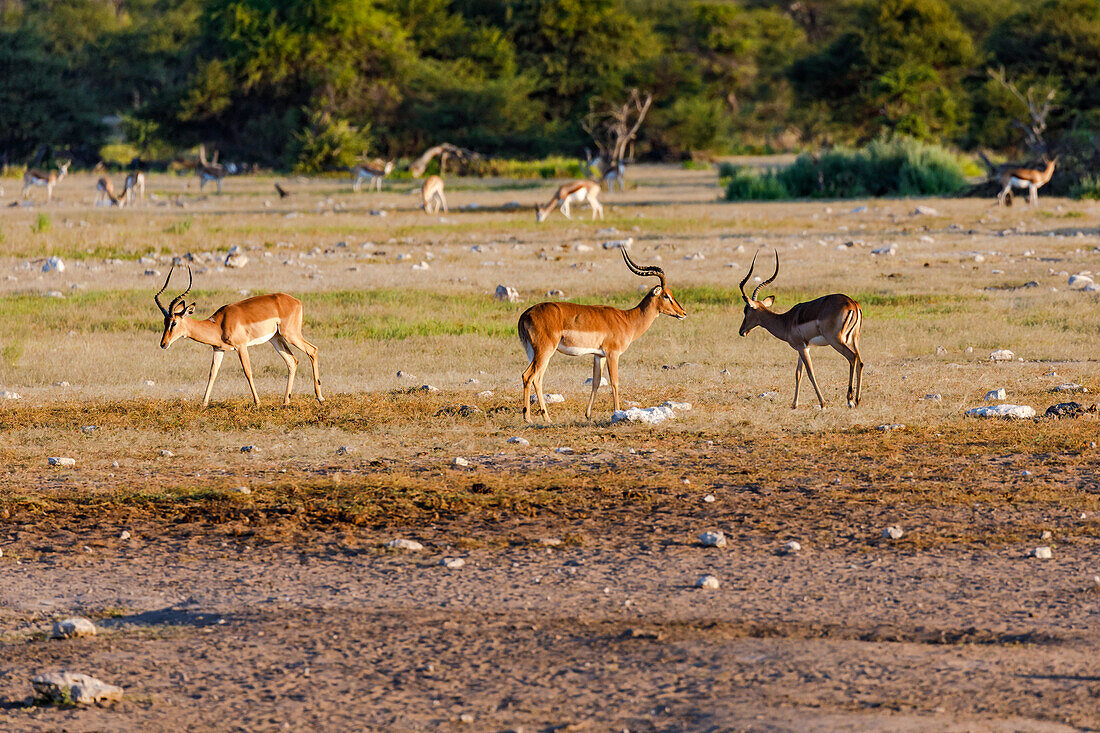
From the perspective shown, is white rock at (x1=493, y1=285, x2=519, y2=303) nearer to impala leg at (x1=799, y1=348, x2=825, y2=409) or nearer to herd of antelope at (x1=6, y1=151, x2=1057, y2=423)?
herd of antelope at (x1=6, y1=151, x2=1057, y2=423)

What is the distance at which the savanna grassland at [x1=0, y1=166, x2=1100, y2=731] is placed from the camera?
5.07 m

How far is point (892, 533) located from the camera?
7016mm

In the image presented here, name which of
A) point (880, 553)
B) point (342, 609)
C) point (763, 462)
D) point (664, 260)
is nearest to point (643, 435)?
point (763, 462)

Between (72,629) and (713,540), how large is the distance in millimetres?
3081

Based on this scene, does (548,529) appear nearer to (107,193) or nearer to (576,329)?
(576,329)

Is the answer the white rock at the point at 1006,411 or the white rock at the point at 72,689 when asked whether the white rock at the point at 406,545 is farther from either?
the white rock at the point at 1006,411

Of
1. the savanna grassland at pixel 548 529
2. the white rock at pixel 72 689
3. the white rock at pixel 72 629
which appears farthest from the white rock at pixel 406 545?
the white rock at pixel 72 689

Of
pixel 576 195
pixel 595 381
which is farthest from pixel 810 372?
pixel 576 195

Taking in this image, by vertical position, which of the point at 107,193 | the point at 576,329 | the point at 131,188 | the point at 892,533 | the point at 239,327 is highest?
the point at 131,188

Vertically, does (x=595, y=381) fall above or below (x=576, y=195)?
below

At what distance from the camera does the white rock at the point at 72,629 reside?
5.75 metres

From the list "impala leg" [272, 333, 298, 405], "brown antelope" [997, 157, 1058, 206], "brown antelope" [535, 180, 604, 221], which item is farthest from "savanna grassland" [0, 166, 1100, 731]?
"brown antelope" [997, 157, 1058, 206]

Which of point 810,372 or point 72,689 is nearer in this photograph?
point 72,689

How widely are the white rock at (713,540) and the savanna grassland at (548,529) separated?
0.06 metres
